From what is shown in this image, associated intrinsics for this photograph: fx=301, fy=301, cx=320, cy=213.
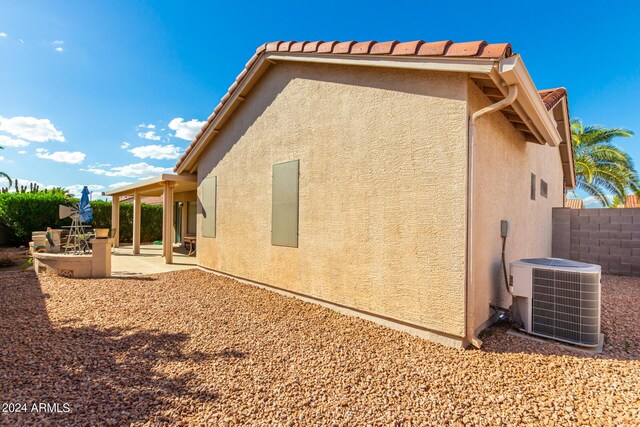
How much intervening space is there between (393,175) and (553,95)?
6.82 metres

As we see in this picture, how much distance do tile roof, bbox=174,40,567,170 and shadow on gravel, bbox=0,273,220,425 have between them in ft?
16.0

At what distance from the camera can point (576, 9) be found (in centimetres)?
944

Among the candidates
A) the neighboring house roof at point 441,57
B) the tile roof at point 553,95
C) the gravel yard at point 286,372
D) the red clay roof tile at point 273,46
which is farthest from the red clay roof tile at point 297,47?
the tile roof at point 553,95

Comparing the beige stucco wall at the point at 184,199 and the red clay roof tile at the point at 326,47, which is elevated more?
the red clay roof tile at the point at 326,47

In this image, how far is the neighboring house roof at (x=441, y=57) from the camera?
3.76 metres

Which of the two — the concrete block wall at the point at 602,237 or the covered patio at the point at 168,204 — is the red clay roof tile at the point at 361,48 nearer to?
the covered patio at the point at 168,204

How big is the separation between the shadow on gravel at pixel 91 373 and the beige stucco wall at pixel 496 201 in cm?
375

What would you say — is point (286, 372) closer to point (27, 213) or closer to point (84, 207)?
point (84, 207)

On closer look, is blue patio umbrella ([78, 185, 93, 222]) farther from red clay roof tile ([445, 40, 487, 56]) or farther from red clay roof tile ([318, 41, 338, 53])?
red clay roof tile ([445, 40, 487, 56])

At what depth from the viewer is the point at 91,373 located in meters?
3.41

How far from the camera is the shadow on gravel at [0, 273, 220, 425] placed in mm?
2732

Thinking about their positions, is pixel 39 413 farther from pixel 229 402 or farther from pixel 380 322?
pixel 380 322

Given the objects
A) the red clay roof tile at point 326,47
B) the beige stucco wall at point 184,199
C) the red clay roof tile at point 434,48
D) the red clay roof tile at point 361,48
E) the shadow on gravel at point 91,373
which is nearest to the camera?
the shadow on gravel at point 91,373

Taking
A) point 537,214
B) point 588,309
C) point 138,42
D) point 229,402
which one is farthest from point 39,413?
point 138,42
